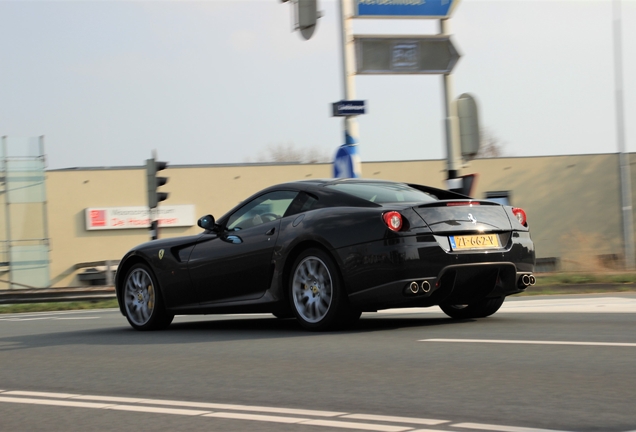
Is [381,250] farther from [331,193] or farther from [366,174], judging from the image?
[366,174]

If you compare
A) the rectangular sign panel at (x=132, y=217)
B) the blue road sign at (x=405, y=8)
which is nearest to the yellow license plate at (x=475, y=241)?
the blue road sign at (x=405, y=8)

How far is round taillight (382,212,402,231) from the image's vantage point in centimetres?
793

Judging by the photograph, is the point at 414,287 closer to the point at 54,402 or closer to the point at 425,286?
the point at 425,286

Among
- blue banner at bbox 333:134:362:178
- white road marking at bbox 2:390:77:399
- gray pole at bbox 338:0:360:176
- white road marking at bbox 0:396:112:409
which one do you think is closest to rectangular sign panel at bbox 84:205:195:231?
gray pole at bbox 338:0:360:176

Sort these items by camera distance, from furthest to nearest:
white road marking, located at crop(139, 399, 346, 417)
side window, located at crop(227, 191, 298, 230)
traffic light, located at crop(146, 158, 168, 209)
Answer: traffic light, located at crop(146, 158, 168, 209), side window, located at crop(227, 191, 298, 230), white road marking, located at crop(139, 399, 346, 417)

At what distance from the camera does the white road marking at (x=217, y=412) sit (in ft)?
14.2

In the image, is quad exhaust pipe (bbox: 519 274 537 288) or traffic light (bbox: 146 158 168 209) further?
traffic light (bbox: 146 158 168 209)

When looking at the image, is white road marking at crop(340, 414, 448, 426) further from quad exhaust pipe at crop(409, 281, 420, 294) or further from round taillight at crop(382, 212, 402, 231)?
round taillight at crop(382, 212, 402, 231)

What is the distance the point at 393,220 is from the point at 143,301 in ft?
11.4

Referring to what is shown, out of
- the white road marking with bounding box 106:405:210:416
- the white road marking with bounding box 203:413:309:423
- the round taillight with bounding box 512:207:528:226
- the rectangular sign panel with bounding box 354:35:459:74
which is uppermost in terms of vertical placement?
the rectangular sign panel with bounding box 354:35:459:74

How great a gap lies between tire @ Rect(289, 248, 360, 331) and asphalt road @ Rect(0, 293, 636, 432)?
6.3 inches

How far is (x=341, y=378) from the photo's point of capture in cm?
585

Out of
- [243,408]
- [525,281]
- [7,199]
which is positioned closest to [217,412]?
[243,408]

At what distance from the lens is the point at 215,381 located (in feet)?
19.8
